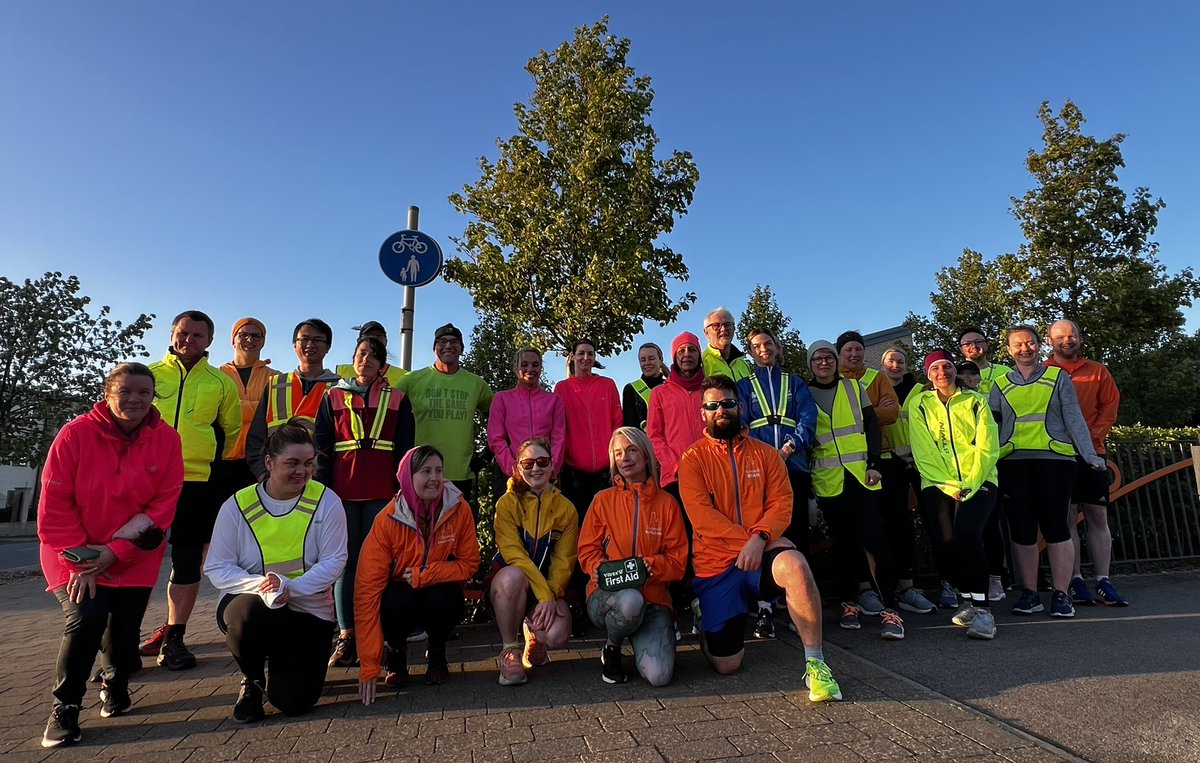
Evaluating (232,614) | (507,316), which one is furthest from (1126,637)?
(507,316)

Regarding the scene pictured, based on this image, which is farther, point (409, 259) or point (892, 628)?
point (409, 259)

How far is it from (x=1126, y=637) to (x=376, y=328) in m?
6.00

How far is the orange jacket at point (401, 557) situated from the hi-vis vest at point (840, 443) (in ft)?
8.68

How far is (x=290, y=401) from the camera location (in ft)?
15.3

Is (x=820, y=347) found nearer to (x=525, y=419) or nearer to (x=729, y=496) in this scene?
(x=729, y=496)

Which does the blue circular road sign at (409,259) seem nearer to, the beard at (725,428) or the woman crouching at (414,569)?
the woman crouching at (414,569)

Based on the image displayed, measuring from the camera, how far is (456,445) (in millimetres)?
4922

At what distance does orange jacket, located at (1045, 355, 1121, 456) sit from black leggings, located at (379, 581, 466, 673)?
5449mm

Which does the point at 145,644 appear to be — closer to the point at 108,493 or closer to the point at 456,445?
the point at 108,493

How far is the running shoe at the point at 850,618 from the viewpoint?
454 centimetres

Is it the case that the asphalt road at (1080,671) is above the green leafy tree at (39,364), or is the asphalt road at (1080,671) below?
below

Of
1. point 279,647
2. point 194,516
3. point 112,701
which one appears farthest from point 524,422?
point 112,701

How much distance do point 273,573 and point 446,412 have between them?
6.27 ft

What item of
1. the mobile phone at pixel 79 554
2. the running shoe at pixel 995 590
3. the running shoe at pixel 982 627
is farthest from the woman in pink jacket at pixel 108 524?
the running shoe at pixel 995 590
